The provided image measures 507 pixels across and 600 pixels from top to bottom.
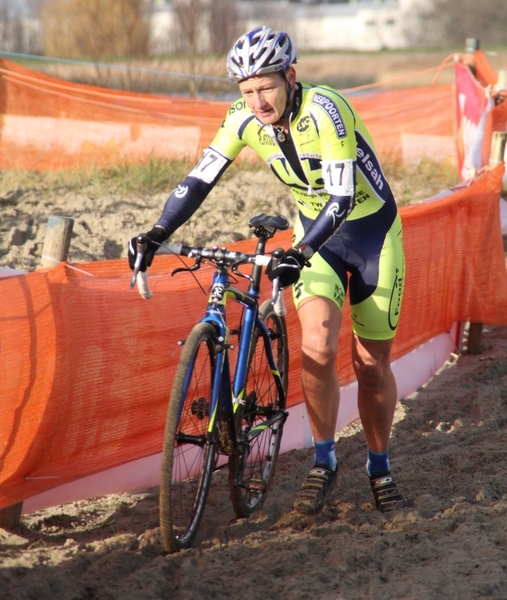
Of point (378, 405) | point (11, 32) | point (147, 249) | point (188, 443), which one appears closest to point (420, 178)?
point (378, 405)

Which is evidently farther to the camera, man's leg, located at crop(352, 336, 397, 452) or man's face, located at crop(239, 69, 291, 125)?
man's leg, located at crop(352, 336, 397, 452)

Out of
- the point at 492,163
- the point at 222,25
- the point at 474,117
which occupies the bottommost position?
the point at 492,163

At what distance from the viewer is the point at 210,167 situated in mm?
3982

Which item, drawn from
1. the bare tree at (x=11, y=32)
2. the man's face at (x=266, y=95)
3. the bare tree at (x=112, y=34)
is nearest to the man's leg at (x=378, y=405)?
the man's face at (x=266, y=95)

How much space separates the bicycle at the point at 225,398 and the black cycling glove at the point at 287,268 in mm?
33

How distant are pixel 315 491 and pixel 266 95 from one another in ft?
6.28

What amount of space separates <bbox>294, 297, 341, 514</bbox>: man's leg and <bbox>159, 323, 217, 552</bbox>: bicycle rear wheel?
529 mm

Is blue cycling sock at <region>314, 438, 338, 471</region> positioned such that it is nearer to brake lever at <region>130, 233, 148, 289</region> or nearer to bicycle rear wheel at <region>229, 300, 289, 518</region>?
bicycle rear wheel at <region>229, 300, 289, 518</region>

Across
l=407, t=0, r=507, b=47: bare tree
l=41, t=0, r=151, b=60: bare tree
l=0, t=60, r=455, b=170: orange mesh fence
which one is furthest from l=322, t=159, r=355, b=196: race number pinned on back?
l=407, t=0, r=507, b=47: bare tree

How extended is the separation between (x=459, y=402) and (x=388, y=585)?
9.78 feet

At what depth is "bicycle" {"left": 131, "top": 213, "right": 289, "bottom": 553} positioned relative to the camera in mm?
3359

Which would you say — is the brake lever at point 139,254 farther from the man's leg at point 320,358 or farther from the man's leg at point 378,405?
the man's leg at point 378,405

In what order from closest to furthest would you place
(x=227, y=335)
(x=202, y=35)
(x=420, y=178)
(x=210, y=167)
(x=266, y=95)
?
(x=227, y=335), (x=266, y=95), (x=210, y=167), (x=420, y=178), (x=202, y=35)

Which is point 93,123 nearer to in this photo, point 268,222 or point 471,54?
point 471,54
